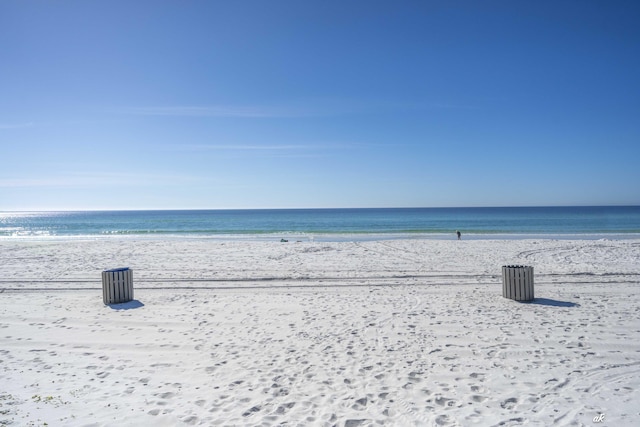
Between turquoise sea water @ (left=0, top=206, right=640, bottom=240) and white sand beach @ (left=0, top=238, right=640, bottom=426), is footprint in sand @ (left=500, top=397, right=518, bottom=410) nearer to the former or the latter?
white sand beach @ (left=0, top=238, right=640, bottom=426)

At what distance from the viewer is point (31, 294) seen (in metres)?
9.65

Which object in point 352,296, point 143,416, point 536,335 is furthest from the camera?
point 352,296

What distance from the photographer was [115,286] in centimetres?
844

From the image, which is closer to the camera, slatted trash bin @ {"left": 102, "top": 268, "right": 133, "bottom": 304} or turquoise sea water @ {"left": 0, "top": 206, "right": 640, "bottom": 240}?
slatted trash bin @ {"left": 102, "top": 268, "right": 133, "bottom": 304}

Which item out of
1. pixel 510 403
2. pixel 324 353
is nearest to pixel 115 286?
pixel 324 353

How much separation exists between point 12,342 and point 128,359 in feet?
7.71

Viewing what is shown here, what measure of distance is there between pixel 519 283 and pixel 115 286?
9.03 metres

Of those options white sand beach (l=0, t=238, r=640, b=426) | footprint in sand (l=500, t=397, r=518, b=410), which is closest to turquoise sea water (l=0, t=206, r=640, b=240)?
white sand beach (l=0, t=238, r=640, b=426)

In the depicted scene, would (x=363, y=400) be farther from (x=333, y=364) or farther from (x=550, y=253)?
(x=550, y=253)

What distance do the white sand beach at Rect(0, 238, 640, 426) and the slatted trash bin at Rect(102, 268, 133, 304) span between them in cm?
31

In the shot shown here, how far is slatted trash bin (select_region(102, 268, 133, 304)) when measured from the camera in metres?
8.41

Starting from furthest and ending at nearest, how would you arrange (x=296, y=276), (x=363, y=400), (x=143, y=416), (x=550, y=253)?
1. (x=550, y=253)
2. (x=296, y=276)
3. (x=363, y=400)
4. (x=143, y=416)

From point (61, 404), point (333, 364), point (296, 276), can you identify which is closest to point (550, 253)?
point (296, 276)

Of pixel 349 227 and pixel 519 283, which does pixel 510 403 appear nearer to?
pixel 519 283
